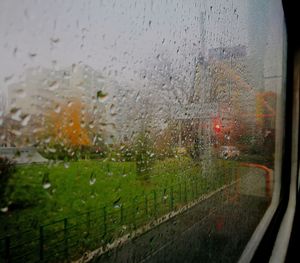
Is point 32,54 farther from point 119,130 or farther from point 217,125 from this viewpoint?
point 217,125

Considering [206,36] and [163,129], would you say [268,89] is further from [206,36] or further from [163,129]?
[163,129]

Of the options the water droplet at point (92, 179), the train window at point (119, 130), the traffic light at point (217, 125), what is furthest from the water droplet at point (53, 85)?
the traffic light at point (217, 125)

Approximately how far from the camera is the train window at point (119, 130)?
241 millimetres

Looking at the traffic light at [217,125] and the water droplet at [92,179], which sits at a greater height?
the traffic light at [217,125]

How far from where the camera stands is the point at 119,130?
0.38 meters

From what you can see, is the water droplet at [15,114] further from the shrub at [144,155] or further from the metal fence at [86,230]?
the shrub at [144,155]

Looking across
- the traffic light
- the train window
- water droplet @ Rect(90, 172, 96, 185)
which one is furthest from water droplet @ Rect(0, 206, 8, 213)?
the traffic light

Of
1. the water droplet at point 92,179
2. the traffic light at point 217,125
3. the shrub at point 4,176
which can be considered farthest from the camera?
the traffic light at point 217,125

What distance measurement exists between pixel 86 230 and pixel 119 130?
0.43 feet

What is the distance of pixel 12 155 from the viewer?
231mm

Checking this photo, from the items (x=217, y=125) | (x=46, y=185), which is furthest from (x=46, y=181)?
(x=217, y=125)

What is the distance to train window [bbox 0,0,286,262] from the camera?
0.24 metres

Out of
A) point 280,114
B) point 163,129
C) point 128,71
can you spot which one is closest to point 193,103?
point 163,129

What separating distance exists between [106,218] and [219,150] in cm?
50
